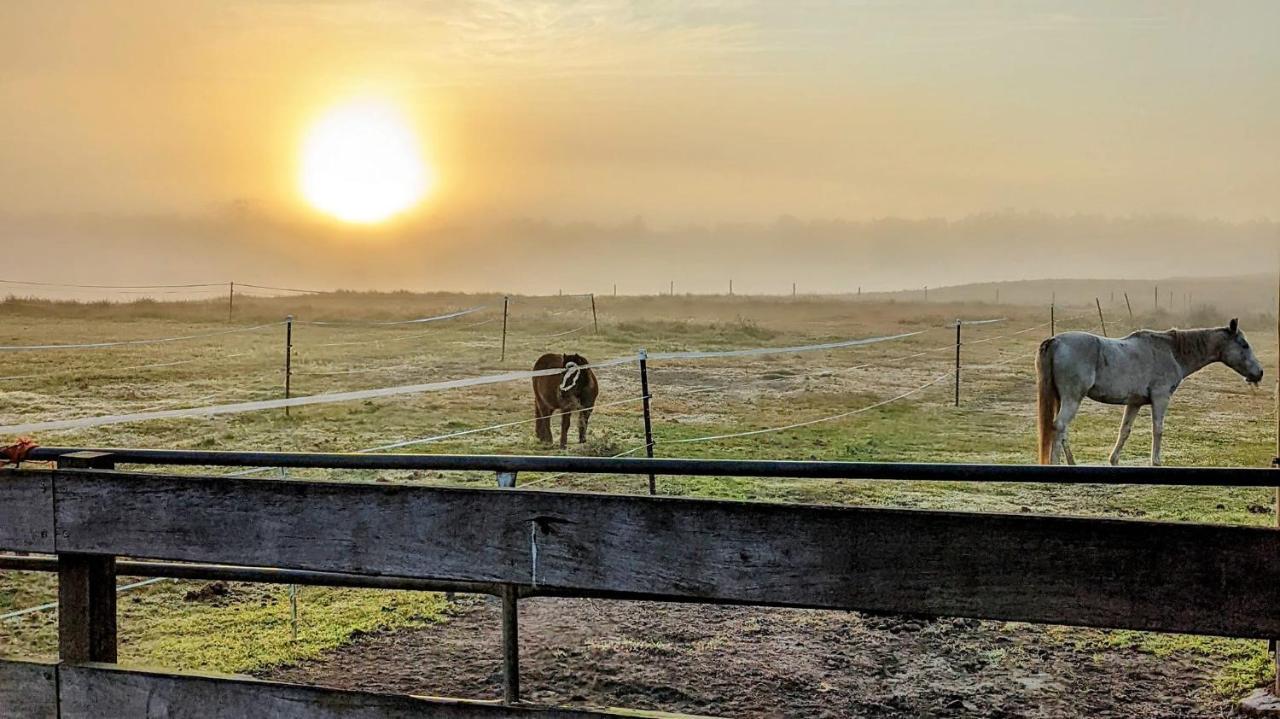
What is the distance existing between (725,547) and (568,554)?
0.31 m

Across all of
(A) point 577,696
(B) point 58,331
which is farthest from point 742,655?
(B) point 58,331

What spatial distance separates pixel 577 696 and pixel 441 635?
1302 mm

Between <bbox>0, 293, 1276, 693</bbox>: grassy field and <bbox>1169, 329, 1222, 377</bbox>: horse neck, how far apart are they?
1.17 meters

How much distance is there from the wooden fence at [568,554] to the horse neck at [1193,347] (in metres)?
12.0

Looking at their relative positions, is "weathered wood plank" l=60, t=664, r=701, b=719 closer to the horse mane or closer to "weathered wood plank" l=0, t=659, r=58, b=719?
"weathered wood plank" l=0, t=659, r=58, b=719

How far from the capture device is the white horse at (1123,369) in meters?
11.7

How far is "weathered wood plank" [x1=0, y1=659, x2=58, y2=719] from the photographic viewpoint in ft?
7.38

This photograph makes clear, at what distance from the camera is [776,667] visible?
Result: 4.84 meters

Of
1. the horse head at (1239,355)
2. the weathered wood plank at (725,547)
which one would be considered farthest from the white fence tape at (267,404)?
the horse head at (1239,355)

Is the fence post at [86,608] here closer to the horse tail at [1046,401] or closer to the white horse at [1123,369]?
the horse tail at [1046,401]

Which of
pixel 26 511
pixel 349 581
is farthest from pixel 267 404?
pixel 26 511

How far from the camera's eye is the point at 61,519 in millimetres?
2254

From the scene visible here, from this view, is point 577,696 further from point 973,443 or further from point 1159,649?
point 973,443

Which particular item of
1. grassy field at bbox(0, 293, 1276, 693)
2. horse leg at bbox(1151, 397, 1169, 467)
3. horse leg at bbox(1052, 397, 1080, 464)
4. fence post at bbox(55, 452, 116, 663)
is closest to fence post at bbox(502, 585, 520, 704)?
fence post at bbox(55, 452, 116, 663)
